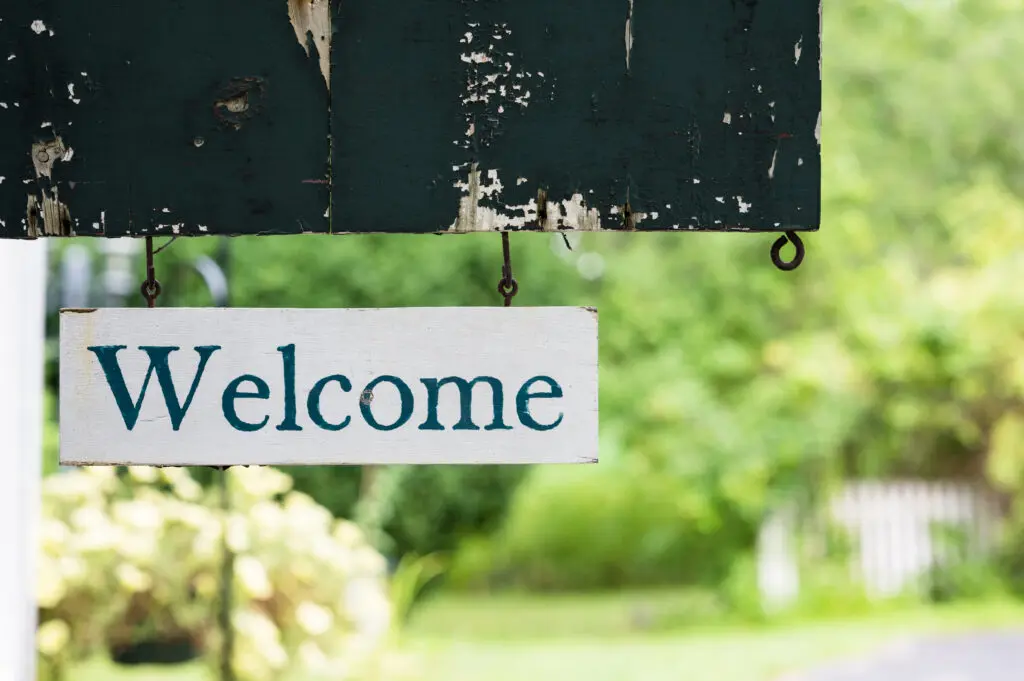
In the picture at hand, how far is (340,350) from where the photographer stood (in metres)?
1.70

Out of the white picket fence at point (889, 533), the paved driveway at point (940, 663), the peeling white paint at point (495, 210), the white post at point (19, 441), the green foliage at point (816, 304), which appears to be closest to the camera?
the peeling white paint at point (495, 210)

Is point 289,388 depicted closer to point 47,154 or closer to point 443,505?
point 47,154

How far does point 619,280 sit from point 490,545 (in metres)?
3.03

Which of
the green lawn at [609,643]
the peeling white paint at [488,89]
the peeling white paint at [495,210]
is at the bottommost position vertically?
the green lawn at [609,643]

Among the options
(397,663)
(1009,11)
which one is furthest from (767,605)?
(1009,11)

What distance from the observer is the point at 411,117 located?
1668 millimetres

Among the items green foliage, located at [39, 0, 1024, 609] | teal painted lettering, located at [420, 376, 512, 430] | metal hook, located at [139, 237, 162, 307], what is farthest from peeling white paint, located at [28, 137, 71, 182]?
green foliage, located at [39, 0, 1024, 609]

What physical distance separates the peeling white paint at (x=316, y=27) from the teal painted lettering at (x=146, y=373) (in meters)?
0.46

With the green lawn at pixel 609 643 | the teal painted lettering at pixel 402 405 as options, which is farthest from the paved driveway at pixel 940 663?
the teal painted lettering at pixel 402 405

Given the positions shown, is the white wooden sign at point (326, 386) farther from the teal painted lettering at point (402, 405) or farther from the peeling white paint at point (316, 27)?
the peeling white paint at point (316, 27)

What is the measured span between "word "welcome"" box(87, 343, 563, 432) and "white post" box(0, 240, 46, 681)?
5.86 feet

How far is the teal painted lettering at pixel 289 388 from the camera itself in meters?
1.68

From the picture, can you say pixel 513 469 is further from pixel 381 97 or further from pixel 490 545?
pixel 381 97

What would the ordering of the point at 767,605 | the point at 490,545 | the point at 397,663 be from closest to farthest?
the point at 397,663 < the point at 767,605 < the point at 490,545
